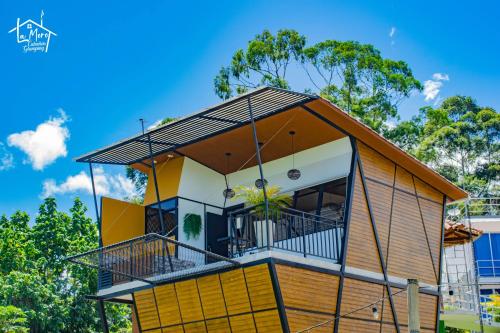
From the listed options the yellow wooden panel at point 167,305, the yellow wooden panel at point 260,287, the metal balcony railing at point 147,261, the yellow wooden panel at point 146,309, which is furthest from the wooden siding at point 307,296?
the yellow wooden panel at point 146,309

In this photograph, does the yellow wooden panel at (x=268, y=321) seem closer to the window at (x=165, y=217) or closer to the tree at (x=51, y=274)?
the window at (x=165, y=217)

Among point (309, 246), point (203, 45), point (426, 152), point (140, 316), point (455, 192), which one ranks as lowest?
point (140, 316)

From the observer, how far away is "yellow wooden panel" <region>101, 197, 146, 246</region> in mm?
19469

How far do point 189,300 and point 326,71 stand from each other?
2085cm

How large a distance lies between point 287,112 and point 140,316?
6167mm

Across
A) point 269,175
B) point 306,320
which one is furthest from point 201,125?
point 306,320

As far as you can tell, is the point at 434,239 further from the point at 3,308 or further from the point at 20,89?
the point at 20,89

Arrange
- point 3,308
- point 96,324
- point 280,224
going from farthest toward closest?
point 96,324
point 3,308
point 280,224

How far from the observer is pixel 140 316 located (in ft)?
60.1

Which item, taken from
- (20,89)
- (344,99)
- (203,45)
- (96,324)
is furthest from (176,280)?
(20,89)

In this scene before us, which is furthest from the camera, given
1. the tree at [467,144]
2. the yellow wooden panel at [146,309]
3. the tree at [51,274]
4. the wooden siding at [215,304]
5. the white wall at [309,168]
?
the tree at [467,144]

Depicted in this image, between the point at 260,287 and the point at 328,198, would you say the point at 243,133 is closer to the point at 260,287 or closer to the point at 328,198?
the point at 328,198

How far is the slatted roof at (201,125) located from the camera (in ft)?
51.0

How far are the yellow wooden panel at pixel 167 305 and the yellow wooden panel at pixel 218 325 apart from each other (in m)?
1.01
